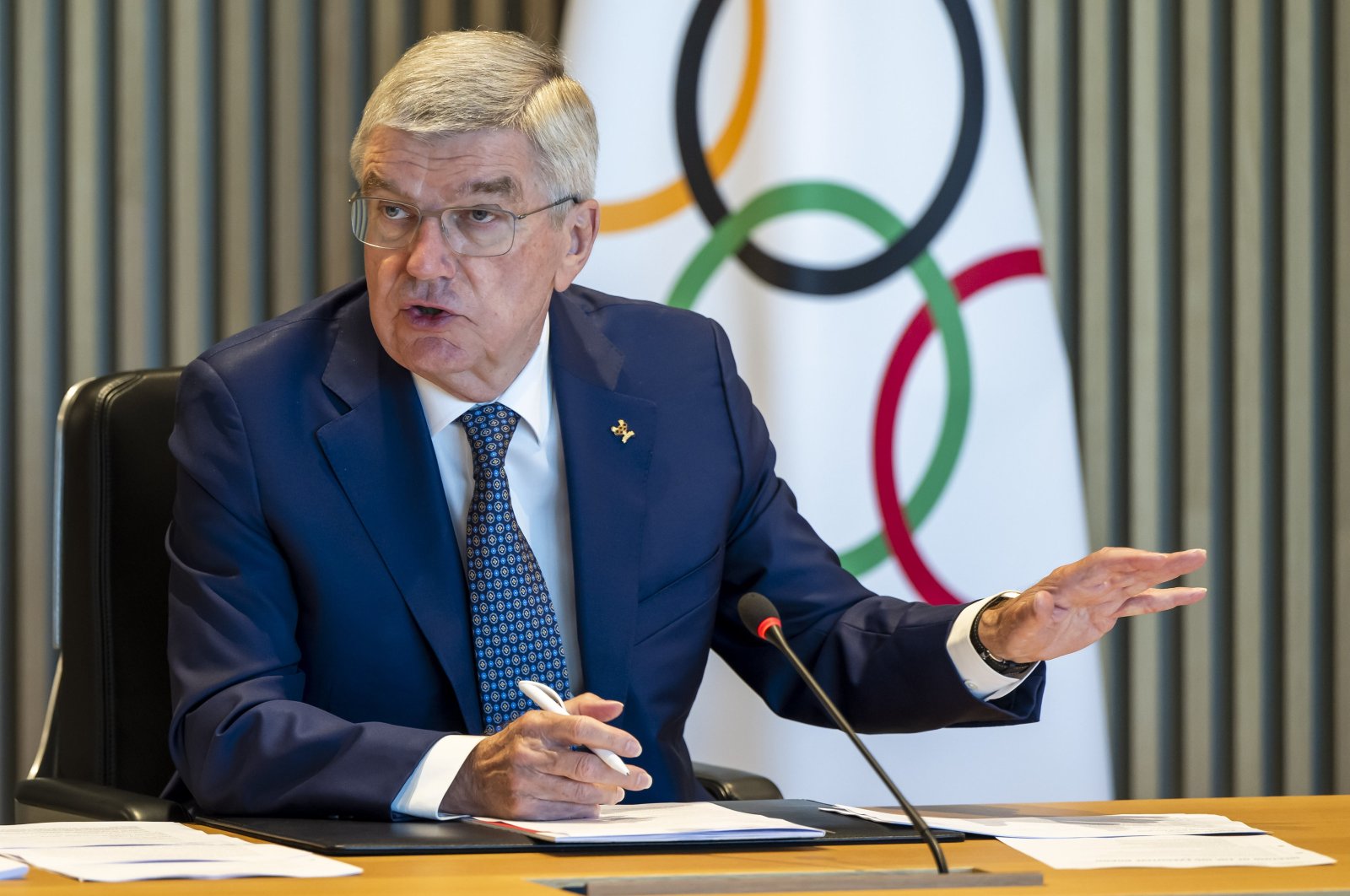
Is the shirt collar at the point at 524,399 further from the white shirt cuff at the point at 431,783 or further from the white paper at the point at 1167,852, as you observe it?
the white paper at the point at 1167,852

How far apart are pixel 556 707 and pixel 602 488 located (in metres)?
0.51

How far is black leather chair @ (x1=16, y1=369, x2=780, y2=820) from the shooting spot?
192 centimetres

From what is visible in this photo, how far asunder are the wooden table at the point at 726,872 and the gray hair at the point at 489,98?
0.88m

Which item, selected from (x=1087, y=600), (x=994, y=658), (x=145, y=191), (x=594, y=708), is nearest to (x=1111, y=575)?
(x=1087, y=600)

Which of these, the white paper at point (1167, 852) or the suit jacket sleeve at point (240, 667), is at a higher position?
the suit jacket sleeve at point (240, 667)

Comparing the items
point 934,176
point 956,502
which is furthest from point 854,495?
point 934,176

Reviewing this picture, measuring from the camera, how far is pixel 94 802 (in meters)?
1.72

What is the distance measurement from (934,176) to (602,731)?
1.58m

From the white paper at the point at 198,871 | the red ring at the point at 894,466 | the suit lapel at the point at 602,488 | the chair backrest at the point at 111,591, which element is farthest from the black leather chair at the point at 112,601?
the red ring at the point at 894,466

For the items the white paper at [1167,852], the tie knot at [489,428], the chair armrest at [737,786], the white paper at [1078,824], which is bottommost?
the chair armrest at [737,786]

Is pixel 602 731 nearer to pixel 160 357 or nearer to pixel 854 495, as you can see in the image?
pixel 854 495

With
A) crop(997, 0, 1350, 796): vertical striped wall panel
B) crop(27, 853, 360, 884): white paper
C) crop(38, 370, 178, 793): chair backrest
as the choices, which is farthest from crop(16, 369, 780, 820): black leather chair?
crop(997, 0, 1350, 796): vertical striped wall panel

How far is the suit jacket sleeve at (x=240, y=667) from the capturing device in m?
1.57

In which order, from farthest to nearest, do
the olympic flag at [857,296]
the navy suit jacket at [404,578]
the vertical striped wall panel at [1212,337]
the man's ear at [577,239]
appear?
the vertical striped wall panel at [1212,337], the olympic flag at [857,296], the man's ear at [577,239], the navy suit jacket at [404,578]
